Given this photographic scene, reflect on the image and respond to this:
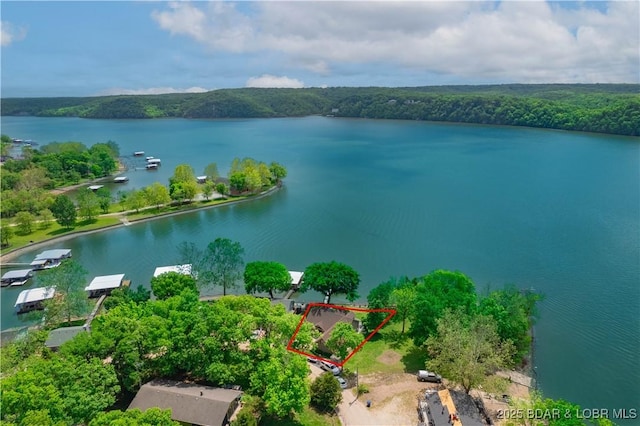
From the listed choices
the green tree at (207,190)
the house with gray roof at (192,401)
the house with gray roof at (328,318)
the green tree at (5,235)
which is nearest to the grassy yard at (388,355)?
the house with gray roof at (328,318)

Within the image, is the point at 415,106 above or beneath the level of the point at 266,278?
above

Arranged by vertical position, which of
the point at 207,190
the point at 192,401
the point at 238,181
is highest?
the point at 238,181

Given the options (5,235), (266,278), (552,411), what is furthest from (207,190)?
(552,411)

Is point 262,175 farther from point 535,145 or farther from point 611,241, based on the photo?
point 535,145

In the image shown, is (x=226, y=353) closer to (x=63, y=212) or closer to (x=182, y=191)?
(x=63, y=212)

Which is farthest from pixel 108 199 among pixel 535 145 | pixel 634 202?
pixel 535 145

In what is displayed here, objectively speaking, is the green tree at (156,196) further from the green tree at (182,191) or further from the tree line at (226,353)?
the tree line at (226,353)
